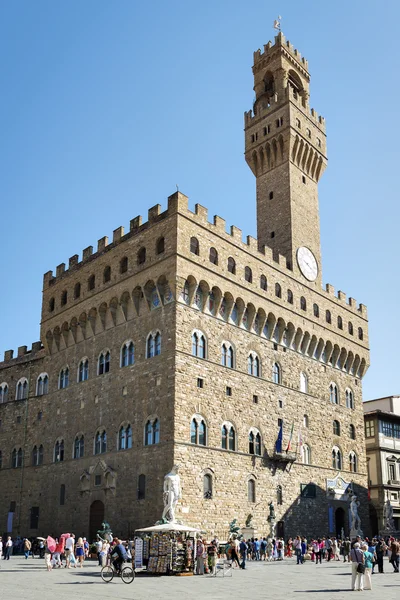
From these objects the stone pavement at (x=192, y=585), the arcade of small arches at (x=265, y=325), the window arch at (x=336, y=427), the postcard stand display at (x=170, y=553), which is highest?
the arcade of small arches at (x=265, y=325)

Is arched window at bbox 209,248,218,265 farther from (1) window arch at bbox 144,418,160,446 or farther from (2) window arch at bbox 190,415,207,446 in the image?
(1) window arch at bbox 144,418,160,446

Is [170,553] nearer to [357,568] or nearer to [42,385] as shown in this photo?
[357,568]

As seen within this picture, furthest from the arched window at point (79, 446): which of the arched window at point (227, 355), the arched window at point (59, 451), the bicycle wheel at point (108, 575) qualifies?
the bicycle wheel at point (108, 575)

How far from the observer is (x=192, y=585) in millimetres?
18953

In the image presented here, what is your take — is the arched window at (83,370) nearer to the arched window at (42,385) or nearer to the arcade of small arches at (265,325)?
the arched window at (42,385)

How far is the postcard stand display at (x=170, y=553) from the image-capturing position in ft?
74.5

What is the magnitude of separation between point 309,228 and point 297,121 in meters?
7.91

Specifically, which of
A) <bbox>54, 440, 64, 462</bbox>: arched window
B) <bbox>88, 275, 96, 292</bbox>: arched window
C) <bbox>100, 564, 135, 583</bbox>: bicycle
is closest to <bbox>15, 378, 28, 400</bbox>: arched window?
<bbox>54, 440, 64, 462</bbox>: arched window

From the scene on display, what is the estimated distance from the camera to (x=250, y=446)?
34656 mm

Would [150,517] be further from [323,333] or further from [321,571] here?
[323,333]

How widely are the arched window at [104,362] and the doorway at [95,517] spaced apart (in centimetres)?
719

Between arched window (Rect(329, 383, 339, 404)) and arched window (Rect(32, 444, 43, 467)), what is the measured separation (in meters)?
19.3

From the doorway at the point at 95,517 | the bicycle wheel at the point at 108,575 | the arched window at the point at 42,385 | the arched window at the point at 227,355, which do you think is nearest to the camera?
the bicycle wheel at the point at 108,575

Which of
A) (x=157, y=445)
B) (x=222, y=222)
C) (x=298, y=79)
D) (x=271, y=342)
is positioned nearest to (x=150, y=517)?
(x=157, y=445)
